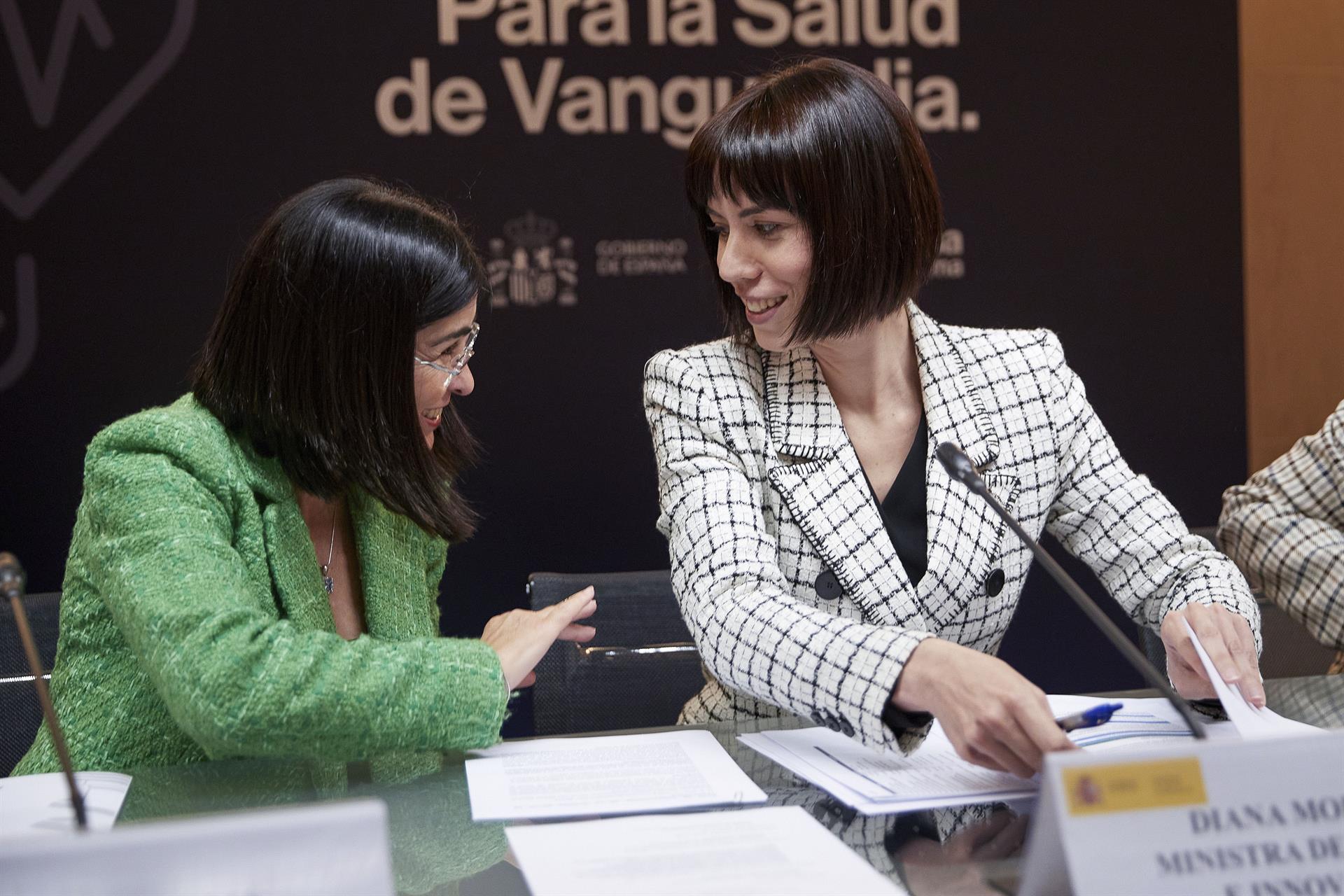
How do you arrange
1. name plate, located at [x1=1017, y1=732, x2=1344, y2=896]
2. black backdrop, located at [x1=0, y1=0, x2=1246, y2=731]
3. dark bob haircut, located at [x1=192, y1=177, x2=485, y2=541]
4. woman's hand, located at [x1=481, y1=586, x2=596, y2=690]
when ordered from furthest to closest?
black backdrop, located at [x1=0, y1=0, x2=1246, y2=731] → dark bob haircut, located at [x1=192, y1=177, x2=485, y2=541] → woman's hand, located at [x1=481, y1=586, x2=596, y2=690] → name plate, located at [x1=1017, y1=732, x2=1344, y2=896]

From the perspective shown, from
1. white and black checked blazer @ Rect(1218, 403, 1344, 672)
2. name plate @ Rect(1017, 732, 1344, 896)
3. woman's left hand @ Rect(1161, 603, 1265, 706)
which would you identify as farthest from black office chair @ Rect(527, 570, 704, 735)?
name plate @ Rect(1017, 732, 1344, 896)

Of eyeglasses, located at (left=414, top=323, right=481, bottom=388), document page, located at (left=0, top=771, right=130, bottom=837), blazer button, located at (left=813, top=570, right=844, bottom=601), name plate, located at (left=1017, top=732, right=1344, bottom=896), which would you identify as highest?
eyeglasses, located at (left=414, top=323, right=481, bottom=388)

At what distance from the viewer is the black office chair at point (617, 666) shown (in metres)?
2.09

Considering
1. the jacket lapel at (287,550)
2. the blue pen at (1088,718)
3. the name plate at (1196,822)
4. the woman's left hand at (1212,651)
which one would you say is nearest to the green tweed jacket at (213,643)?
the jacket lapel at (287,550)

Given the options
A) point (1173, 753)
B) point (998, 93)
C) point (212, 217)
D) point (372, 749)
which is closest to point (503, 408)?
point (212, 217)

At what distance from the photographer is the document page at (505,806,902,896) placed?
3.13ft

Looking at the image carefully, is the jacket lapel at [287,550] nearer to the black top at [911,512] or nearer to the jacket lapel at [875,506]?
the jacket lapel at [875,506]

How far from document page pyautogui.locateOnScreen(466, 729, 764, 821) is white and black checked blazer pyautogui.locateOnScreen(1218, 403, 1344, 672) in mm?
1136

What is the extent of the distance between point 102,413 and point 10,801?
2095 mm

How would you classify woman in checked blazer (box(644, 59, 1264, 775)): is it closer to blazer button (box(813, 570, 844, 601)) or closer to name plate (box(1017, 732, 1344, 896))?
blazer button (box(813, 570, 844, 601))

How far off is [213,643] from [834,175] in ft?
2.95

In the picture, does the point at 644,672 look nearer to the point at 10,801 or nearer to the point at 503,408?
the point at 10,801

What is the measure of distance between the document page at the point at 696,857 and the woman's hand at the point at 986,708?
16 cm

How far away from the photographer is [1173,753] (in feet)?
2.82
